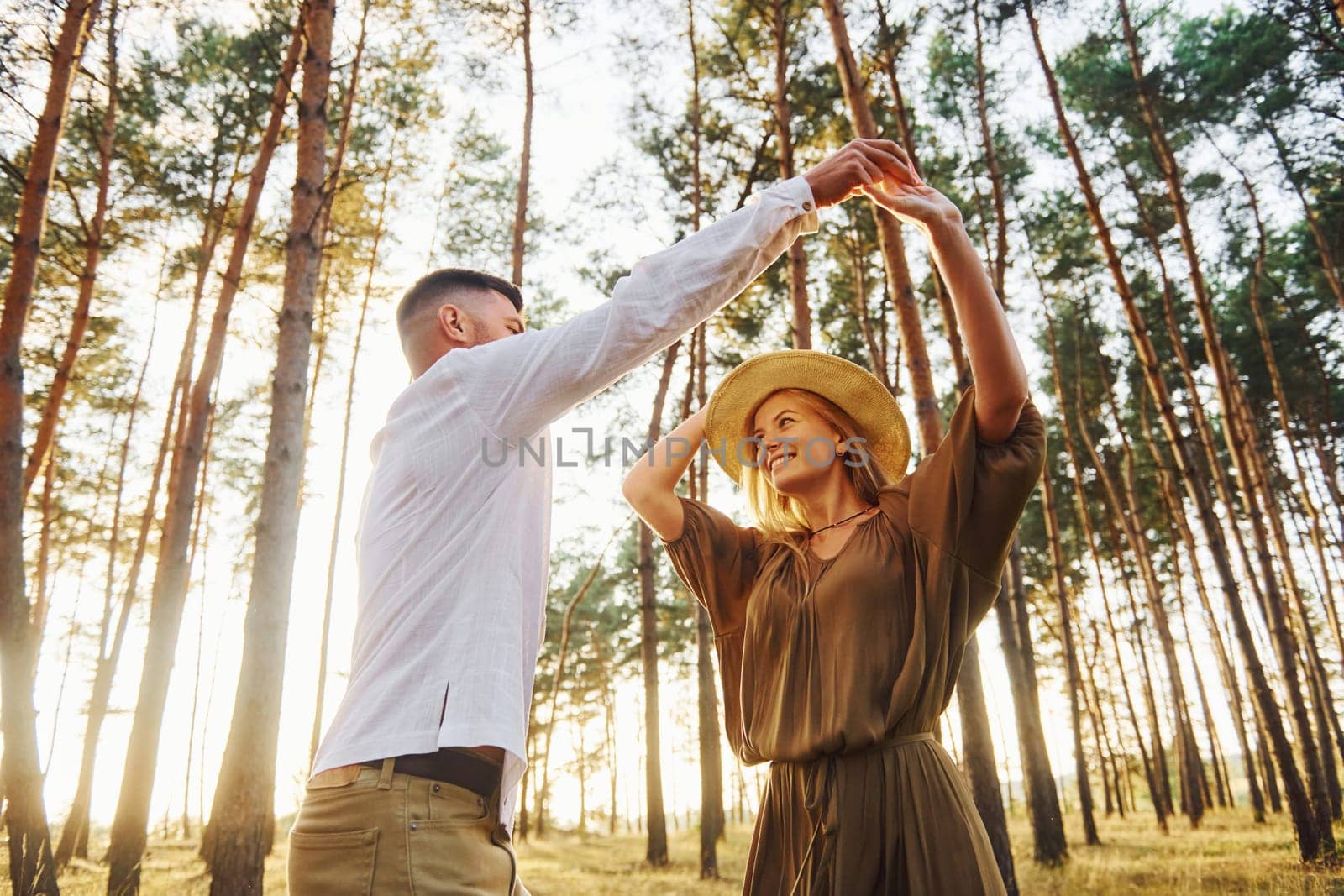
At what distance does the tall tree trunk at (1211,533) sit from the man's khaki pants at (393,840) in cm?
961

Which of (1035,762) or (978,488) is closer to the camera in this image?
(978,488)

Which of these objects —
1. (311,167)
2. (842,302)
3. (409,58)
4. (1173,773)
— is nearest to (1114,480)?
(842,302)

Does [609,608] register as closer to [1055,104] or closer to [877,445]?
[1055,104]

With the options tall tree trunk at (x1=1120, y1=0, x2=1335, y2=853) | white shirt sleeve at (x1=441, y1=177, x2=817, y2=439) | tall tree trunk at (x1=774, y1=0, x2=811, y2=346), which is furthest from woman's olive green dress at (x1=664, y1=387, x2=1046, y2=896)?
tall tree trunk at (x1=1120, y1=0, x2=1335, y2=853)

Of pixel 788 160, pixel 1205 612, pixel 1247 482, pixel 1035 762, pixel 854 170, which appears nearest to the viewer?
pixel 854 170

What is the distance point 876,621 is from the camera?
184cm

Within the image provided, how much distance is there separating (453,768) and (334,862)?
218 millimetres

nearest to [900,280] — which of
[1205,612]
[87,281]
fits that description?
[87,281]

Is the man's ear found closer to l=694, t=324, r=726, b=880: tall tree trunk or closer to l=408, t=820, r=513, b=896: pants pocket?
l=408, t=820, r=513, b=896: pants pocket

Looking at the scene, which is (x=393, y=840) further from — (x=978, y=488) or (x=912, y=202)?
(x=912, y=202)

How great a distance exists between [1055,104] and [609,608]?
21302mm

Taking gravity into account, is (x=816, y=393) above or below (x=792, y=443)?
above

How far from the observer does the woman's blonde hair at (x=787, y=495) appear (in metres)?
2.24

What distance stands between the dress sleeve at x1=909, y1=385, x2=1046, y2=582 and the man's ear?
3.57 ft
